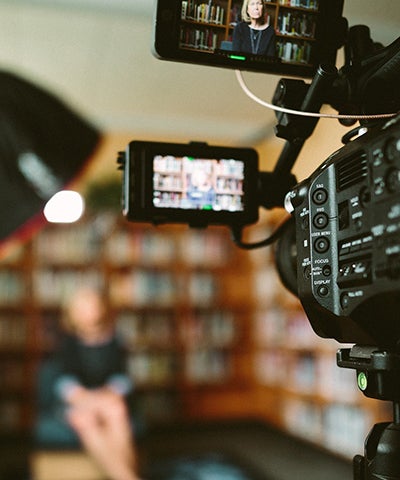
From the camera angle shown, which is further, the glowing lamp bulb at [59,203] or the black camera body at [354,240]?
the glowing lamp bulb at [59,203]

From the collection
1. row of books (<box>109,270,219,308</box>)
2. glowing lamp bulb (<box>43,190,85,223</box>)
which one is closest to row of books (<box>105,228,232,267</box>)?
row of books (<box>109,270,219,308</box>)

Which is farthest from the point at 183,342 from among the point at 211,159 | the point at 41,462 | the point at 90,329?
the point at 211,159

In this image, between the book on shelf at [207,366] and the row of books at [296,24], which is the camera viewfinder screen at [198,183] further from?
the book on shelf at [207,366]

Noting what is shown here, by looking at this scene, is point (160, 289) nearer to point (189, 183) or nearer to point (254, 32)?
point (189, 183)

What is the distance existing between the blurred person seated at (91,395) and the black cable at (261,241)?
103 inches

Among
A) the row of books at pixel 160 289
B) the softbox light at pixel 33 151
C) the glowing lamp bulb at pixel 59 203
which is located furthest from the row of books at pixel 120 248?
the softbox light at pixel 33 151

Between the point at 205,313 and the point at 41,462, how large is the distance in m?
2.07

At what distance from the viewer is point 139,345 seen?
464 centimetres

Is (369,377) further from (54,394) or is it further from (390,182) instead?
(54,394)

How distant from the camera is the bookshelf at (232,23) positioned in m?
0.60

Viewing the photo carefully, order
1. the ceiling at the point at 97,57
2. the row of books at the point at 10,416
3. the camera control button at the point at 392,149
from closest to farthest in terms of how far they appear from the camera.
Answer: the camera control button at the point at 392,149 < the ceiling at the point at 97,57 < the row of books at the point at 10,416

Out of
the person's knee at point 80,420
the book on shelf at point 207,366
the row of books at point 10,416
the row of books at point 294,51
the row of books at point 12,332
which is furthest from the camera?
the book on shelf at point 207,366

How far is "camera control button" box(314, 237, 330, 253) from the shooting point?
54 centimetres

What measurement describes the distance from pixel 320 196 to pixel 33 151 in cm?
69
